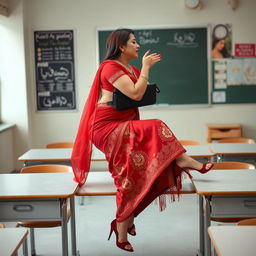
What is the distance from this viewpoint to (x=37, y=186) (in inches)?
123

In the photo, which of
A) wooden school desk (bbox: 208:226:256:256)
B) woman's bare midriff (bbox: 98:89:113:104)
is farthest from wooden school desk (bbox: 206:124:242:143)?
wooden school desk (bbox: 208:226:256:256)

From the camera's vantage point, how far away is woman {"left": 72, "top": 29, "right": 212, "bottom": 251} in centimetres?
300

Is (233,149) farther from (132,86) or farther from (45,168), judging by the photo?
(132,86)

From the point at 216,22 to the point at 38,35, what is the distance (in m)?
2.46

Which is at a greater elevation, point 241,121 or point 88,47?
point 88,47

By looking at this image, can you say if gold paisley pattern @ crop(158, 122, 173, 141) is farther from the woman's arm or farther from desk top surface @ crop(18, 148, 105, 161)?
desk top surface @ crop(18, 148, 105, 161)

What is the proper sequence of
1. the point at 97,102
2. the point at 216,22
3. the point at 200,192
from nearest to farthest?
the point at 200,192
the point at 97,102
the point at 216,22

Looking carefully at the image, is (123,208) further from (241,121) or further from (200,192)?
(241,121)

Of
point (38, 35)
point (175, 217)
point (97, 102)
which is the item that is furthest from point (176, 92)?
point (97, 102)

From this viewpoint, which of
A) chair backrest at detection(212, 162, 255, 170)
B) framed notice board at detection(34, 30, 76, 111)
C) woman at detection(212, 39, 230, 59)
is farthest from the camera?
framed notice board at detection(34, 30, 76, 111)

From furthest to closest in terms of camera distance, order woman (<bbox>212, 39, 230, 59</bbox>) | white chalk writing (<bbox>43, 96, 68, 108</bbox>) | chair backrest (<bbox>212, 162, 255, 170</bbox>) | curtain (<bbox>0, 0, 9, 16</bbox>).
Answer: white chalk writing (<bbox>43, 96, 68, 108</bbox>), woman (<bbox>212, 39, 230, 59</bbox>), curtain (<bbox>0, 0, 9, 16</bbox>), chair backrest (<bbox>212, 162, 255, 170</bbox>)

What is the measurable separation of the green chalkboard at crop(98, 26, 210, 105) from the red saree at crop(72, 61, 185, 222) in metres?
3.70

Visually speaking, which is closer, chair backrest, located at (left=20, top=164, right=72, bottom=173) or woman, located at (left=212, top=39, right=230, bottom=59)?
chair backrest, located at (left=20, top=164, right=72, bottom=173)

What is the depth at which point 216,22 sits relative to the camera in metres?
6.61
